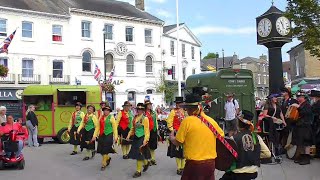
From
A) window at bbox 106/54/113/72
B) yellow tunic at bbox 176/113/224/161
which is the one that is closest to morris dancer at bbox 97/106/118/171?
yellow tunic at bbox 176/113/224/161

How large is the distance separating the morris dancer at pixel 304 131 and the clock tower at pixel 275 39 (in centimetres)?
520

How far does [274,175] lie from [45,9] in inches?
1229

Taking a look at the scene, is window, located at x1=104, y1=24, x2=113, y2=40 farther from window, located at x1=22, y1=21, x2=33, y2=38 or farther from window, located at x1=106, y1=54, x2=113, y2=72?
window, located at x1=22, y1=21, x2=33, y2=38

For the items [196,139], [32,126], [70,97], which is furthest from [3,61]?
[196,139]

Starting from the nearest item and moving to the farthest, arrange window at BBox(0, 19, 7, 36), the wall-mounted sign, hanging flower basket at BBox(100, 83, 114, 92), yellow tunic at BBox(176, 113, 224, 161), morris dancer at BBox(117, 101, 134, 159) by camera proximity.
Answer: yellow tunic at BBox(176, 113, 224, 161) < morris dancer at BBox(117, 101, 134, 159) < window at BBox(0, 19, 7, 36) < hanging flower basket at BBox(100, 83, 114, 92) < the wall-mounted sign

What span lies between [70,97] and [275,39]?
9.87 metres

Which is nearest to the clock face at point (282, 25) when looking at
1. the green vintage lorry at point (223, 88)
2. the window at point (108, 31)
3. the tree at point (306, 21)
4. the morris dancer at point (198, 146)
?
the green vintage lorry at point (223, 88)

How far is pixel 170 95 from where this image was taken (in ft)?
145

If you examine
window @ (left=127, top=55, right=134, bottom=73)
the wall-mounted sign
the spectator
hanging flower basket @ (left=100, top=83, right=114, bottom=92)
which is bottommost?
the spectator

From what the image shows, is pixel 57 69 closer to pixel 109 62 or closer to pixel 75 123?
pixel 109 62

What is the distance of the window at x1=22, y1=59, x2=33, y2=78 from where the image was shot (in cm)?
3566

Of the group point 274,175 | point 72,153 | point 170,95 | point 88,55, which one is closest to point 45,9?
point 88,55

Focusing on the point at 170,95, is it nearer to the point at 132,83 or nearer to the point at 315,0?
the point at 132,83

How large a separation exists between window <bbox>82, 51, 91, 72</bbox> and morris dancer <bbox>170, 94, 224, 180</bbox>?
33421mm
